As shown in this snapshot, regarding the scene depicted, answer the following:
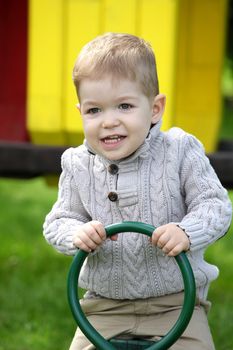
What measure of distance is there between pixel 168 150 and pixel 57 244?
45 cm

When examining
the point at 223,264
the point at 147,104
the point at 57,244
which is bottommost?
the point at 223,264

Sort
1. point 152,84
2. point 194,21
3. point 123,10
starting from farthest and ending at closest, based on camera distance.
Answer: point 194,21 < point 123,10 < point 152,84

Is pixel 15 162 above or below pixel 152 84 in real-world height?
below

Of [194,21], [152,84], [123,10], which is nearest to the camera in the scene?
[152,84]

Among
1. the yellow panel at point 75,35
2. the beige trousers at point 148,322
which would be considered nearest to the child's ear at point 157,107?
the beige trousers at point 148,322

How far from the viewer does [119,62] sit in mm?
2918

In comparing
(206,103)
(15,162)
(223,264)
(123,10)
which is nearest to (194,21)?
(206,103)

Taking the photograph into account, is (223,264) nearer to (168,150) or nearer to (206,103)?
(206,103)

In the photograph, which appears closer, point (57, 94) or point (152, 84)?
point (152, 84)

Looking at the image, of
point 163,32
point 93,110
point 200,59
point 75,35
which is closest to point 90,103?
point 93,110

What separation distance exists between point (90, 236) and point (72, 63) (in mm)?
1623

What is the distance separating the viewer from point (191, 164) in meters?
3.05

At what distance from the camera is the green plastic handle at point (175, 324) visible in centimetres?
281

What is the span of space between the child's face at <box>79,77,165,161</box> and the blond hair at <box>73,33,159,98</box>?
2 centimetres
